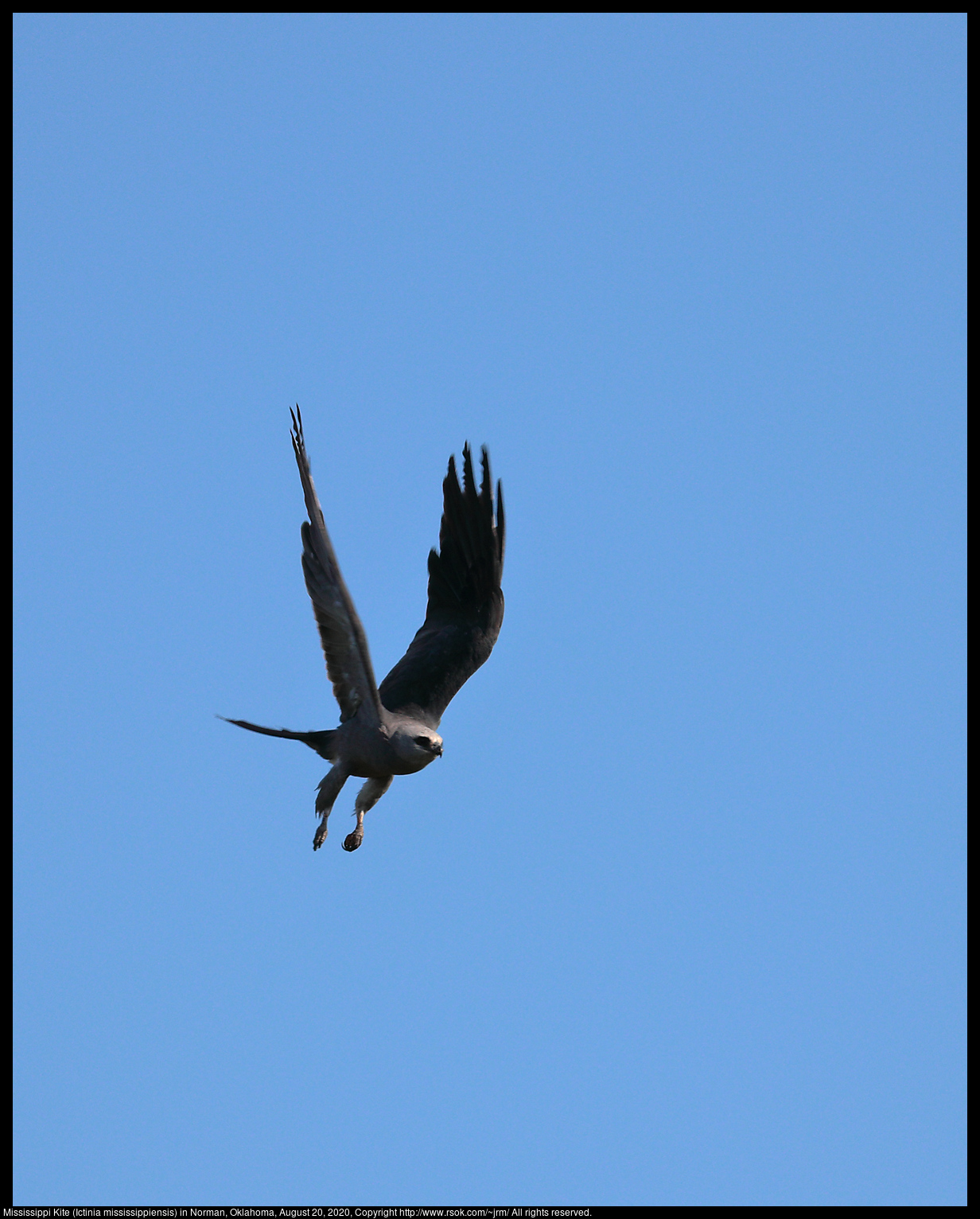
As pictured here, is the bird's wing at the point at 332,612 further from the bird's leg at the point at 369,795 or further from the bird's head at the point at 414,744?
the bird's leg at the point at 369,795

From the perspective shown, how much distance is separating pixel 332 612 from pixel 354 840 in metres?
2.54

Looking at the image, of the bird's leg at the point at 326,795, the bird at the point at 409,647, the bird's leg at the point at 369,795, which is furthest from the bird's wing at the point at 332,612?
the bird's leg at the point at 369,795

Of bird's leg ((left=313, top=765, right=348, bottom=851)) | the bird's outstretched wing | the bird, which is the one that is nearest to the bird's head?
the bird

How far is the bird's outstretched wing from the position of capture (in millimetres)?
12594

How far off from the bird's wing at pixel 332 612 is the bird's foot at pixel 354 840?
1.43 metres

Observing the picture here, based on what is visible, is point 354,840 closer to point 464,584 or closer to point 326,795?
point 326,795

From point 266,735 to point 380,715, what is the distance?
1.09 m

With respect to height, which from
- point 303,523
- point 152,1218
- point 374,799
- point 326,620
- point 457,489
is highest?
point 457,489

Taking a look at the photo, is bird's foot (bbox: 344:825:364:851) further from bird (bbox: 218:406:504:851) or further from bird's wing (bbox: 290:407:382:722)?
bird's wing (bbox: 290:407:382:722)

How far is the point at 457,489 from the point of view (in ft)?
43.4
